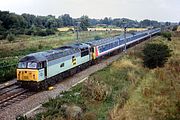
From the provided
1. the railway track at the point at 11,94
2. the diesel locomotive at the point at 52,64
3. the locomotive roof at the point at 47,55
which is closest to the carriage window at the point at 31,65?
the diesel locomotive at the point at 52,64

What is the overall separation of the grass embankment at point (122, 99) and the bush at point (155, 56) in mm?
6167

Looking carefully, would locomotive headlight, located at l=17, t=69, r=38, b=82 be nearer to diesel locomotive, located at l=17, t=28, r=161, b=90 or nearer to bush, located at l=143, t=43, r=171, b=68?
diesel locomotive, located at l=17, t=28, r=161, b=90

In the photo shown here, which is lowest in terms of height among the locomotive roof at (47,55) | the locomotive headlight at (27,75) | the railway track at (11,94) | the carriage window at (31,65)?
the railway track at (11,94)

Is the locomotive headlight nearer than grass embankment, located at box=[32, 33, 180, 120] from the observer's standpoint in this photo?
No

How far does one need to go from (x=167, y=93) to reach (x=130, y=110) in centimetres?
676

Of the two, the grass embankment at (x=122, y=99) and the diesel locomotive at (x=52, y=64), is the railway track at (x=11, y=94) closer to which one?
the diesel locomotive at (x=52, y=64)

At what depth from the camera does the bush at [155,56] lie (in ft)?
127

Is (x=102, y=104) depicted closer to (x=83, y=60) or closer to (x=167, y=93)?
(x=167, y=93)

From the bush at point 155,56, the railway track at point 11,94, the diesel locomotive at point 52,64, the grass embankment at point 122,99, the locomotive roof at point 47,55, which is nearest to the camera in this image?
the grass embankment at point 122,99

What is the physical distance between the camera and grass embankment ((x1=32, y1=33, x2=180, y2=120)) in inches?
774

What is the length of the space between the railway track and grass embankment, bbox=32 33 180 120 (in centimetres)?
307

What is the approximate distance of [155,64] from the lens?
128ft

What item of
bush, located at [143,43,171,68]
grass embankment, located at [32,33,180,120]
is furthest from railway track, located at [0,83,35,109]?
bush, located at [143,43,171,68]

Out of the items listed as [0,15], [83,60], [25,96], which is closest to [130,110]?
[25,96]
